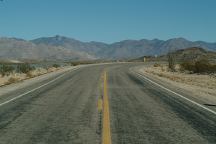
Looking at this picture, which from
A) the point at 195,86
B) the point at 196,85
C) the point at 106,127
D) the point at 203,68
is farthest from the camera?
the point at 203,68

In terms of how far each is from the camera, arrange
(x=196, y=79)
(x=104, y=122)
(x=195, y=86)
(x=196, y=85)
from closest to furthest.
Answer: (x=104, y=122) → (x=195, y=86) → (x=196, y=85) → (x=196, y=79)

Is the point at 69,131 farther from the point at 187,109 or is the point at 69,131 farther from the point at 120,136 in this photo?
the point at 187,109

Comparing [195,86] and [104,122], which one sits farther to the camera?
[195,86]

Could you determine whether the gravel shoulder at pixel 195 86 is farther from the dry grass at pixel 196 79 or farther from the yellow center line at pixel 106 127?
the yellow center line at pixel 106 127

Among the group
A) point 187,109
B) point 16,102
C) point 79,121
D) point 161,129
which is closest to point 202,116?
point 187,109

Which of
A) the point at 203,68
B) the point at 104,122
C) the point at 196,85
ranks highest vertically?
the point at 104,122

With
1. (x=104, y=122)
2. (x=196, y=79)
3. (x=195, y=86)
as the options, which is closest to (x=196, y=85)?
(x=195, y=86)

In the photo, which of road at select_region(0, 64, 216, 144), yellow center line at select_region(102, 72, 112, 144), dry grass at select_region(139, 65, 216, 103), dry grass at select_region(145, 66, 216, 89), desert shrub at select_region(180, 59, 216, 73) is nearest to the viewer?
yellow center line at select_region(102, 72, 112, 144)

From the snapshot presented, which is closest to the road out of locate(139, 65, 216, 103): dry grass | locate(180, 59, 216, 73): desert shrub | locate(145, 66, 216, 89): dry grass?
locate(139, 65, 216, 103): dry grass

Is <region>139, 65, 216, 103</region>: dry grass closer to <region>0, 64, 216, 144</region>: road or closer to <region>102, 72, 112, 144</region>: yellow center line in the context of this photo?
<region>0, 64, 216, 144</region>: road

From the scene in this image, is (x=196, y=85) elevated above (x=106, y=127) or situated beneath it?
situated beneath

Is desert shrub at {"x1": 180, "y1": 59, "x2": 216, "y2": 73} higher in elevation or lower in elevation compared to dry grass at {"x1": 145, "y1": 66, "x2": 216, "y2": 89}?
higher

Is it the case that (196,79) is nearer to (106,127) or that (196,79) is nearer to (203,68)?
(203,68)

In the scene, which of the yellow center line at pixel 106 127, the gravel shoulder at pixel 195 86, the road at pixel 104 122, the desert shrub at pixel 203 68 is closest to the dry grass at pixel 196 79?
the gravel shoulder at pixel 195 86
